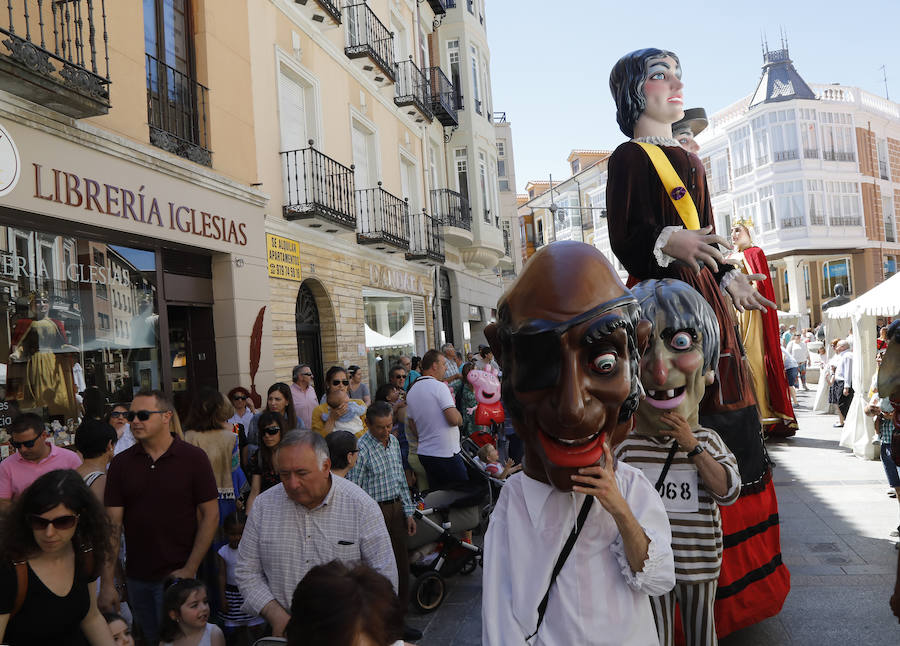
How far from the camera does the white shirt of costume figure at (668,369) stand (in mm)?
2748

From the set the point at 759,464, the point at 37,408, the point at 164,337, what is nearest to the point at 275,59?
the point at 164,337

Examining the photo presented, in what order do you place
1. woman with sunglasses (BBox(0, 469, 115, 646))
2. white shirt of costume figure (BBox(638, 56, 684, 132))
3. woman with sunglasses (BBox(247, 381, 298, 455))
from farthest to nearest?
woman with sunglasses (BBox(247, 381, 298, 455)) → white shirt of costume figure (BBox(638, 56, 684, 132)) → woman with sunglasses (BBox(0, 469, 115, 646))

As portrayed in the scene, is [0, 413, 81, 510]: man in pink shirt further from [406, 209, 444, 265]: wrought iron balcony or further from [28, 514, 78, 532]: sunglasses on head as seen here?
[406, 209, 444, 265]: wrought iron balcony

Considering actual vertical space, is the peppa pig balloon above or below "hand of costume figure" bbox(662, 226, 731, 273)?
below

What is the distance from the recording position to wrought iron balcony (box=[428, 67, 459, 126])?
19219 mm

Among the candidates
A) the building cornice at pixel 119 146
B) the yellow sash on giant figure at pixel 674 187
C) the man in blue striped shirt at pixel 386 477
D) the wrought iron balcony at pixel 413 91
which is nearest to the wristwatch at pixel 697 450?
the yellow sash on giant figure at pixel 674 187

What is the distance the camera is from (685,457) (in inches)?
111

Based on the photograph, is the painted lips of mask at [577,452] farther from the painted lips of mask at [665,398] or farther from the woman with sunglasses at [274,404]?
the woman with sunglasses at [274,404]

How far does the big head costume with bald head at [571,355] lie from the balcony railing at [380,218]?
11577 millimetres

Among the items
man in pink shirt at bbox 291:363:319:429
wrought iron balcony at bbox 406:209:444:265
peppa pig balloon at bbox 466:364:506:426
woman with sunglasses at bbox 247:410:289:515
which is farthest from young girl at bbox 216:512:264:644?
wrought iron balcony at bbox 406:209:444:265

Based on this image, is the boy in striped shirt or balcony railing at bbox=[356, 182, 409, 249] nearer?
the boy in striped shirt

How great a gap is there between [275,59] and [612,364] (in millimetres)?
10488

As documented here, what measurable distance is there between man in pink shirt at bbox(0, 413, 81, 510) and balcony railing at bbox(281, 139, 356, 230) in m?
6.66

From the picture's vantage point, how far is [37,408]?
21.8 ft
